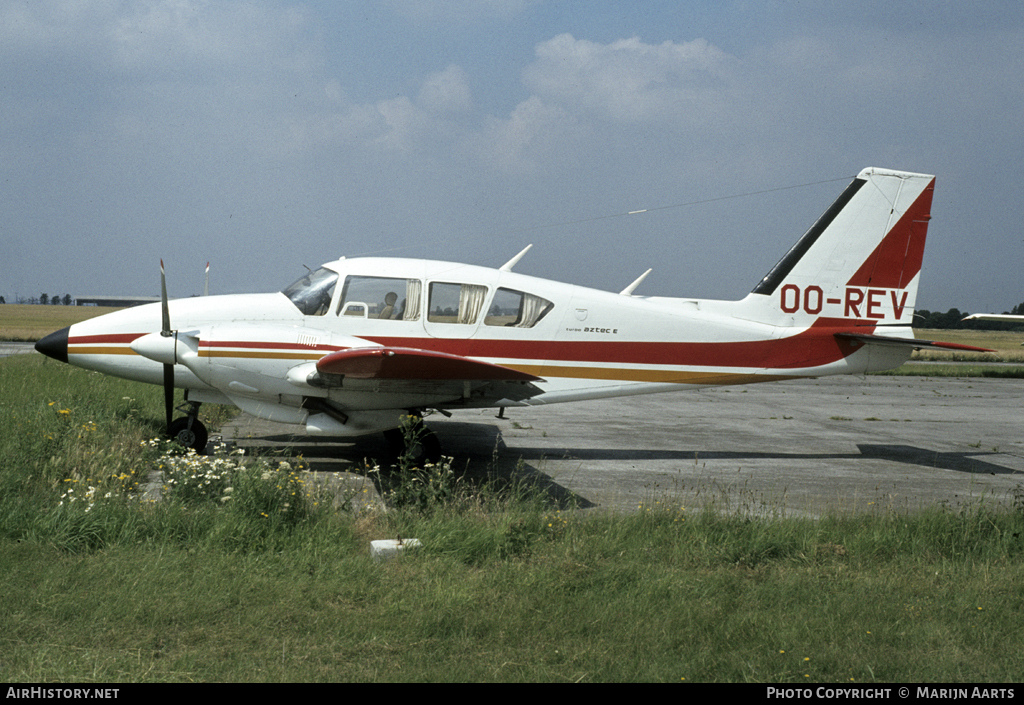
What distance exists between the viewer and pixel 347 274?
9.71 metres

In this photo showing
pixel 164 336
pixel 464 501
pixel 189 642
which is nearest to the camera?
pixel 189 642

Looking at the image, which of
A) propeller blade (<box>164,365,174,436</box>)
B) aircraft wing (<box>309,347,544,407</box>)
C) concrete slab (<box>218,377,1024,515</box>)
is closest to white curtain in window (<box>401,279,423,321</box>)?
aircraft wing (<box>309,347,544,407</box>)

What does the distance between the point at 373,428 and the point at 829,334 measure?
6.99 metres

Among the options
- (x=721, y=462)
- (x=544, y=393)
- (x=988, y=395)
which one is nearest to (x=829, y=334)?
(x=721, y=462)

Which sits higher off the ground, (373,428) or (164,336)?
(164,336)

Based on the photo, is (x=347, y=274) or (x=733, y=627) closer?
(x=733, y=627)

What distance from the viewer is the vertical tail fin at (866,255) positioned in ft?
37.0

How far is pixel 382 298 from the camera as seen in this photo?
31.9 feet

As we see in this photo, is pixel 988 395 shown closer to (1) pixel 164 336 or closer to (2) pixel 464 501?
(2) pixel 464 501

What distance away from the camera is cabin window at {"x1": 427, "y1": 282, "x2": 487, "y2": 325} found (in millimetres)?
9789

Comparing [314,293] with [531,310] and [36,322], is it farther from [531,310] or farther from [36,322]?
[36,322]

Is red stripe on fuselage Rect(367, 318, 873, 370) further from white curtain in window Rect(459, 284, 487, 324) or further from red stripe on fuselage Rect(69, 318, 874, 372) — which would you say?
white curtain in window Rect(459, 284, 487, 324)

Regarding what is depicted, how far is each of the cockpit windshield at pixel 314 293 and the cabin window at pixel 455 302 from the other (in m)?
1.33

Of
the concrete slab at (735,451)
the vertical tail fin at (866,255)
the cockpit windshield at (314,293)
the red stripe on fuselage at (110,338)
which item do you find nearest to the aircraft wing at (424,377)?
the concrete slab at (735,451)
